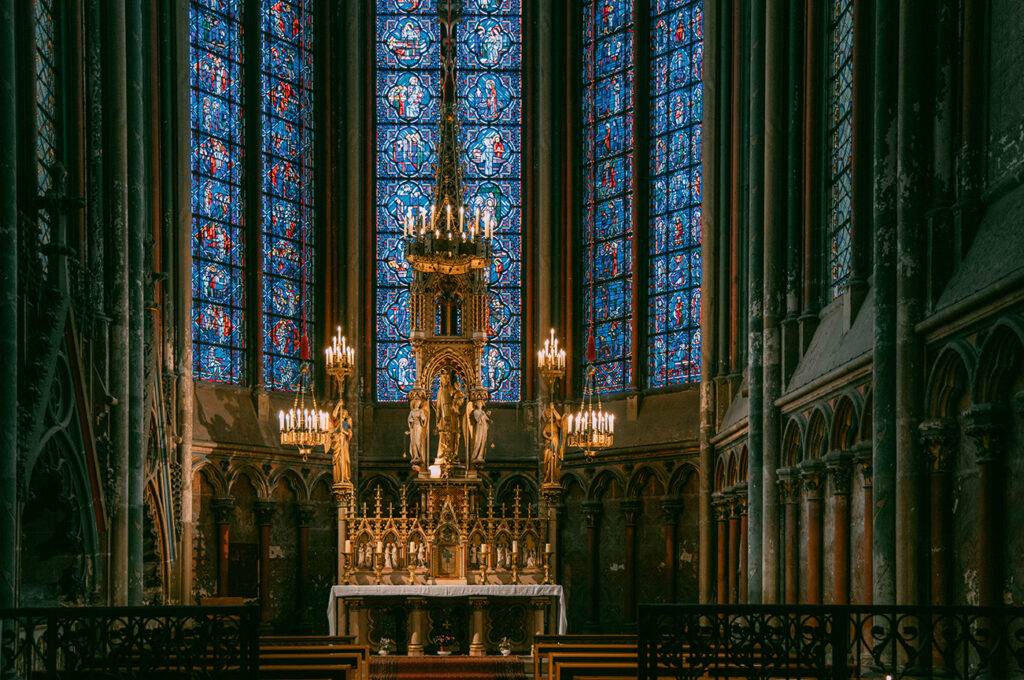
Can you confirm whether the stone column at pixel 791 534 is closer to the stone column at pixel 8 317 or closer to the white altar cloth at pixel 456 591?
the white altar cloth at pixel 456 591

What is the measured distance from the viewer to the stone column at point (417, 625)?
21.3m

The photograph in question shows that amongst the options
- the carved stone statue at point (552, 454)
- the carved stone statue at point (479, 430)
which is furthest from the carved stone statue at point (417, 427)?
the carved stone statue at point (552, 454)

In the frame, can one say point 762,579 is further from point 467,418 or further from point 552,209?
point 552,209

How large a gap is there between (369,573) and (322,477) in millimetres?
4329

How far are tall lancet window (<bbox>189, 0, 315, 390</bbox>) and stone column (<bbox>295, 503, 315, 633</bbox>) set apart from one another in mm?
2455

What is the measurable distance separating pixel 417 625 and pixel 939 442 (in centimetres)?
1049

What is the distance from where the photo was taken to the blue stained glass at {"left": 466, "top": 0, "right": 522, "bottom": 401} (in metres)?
27.9

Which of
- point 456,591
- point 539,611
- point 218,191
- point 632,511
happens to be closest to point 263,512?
point 456,591

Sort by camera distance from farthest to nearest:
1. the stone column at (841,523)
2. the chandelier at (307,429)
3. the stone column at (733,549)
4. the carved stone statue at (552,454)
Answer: the carved stone statue at (552,454)
the chandelier at (307,429)
the stone column at (733,549)
the stone column at (841,523)

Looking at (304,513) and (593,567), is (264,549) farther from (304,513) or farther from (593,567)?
(593,567)

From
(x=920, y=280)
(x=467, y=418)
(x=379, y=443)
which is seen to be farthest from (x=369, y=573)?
(x=920, y=280)

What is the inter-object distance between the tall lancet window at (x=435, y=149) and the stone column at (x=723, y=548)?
240 inches

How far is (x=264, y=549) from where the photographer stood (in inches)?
990

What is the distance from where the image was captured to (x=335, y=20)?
28.0 m
